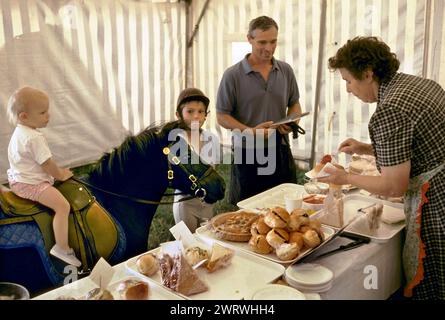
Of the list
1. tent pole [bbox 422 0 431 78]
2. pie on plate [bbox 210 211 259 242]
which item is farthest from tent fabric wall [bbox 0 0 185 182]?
tent pole [bbox 422 0 431 78]

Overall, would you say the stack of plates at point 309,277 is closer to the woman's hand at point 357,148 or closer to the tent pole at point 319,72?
the woman's hand at point 357,148

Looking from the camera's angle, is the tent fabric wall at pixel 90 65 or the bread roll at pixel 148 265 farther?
the tent fabric wall at pixel 90 65

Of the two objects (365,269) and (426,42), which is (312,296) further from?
(426,42)

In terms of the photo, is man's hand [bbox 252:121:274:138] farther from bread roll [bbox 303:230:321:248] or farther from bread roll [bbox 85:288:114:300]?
bread roll [bbox 85:288:114:300]

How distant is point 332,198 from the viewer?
5.52ft

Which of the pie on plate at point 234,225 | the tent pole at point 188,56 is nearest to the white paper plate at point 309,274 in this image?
the pie on plate at point 234,225

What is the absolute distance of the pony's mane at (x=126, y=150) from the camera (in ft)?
6.91

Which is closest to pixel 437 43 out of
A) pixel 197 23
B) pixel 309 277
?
pixel 197 23

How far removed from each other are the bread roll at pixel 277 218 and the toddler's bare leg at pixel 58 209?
38.6 inches

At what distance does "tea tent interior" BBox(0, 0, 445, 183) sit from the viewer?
3.18m

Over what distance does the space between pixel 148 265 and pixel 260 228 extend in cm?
40

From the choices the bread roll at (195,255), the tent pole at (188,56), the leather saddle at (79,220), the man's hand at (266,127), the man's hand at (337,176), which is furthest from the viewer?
the tent pole at (188,56)

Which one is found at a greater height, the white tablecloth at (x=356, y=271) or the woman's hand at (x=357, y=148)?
the woman's hand at (x=357, y=148)

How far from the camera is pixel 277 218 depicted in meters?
1.45
